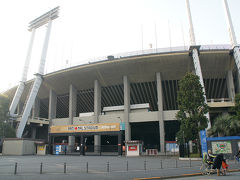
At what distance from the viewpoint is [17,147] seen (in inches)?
1547

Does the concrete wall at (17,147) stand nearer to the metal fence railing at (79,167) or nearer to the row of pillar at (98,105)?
the row of pillar at (98,105)

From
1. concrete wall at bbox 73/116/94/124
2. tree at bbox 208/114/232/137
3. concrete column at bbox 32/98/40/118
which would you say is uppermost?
concrete column at bbox 32/98/40/118

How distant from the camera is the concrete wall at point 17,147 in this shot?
128ft

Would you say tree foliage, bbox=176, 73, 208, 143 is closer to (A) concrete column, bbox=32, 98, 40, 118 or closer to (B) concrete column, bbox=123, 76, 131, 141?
(B) concrete column, bbox=123, 76, 131, 141

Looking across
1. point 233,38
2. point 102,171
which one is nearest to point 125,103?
point 233,38

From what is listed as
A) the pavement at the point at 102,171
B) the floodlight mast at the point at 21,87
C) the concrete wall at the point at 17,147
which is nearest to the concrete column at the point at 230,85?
the pavement at the point at 102,171

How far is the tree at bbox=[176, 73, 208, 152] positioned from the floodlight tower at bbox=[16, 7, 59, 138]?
3428cm

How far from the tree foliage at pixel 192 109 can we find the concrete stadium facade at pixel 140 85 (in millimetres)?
13488

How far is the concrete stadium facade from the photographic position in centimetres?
4156

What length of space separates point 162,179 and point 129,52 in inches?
1330

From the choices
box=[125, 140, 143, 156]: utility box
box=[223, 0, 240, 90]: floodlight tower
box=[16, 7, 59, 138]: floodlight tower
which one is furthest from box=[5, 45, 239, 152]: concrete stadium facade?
box=[125, 140, 143, 156]: utility box

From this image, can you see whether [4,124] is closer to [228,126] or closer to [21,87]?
[21,87]

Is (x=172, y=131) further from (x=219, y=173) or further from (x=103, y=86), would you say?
(x=219, y=173)

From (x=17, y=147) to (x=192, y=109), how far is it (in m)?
31.2
